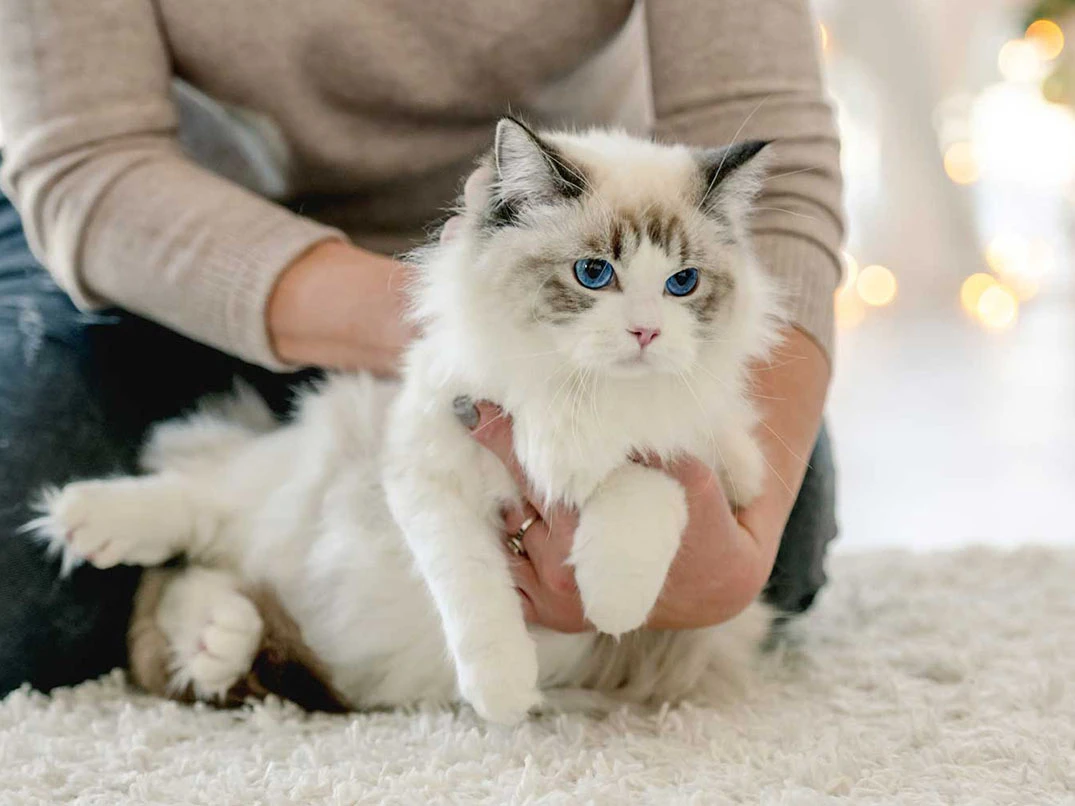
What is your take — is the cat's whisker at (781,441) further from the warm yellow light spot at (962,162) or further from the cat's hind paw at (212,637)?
the warm yellow light spot at (962,162)

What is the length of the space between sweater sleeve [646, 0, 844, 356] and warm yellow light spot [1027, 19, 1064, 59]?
314 cm

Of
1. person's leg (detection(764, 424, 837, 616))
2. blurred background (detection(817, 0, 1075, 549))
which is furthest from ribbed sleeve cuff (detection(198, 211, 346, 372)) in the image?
blurred background (detection(817, 0, 1075, 549))

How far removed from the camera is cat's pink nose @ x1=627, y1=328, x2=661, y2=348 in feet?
3.07

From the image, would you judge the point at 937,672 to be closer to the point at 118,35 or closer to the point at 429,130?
the point at 429,130

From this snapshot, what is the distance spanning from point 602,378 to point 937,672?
22.7 inches

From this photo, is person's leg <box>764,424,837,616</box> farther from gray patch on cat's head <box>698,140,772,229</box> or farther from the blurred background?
the blurred background

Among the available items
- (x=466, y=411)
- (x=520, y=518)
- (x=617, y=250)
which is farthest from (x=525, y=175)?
(x=520, y=518)

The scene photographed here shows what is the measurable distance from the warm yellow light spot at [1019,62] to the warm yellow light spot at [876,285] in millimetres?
1002

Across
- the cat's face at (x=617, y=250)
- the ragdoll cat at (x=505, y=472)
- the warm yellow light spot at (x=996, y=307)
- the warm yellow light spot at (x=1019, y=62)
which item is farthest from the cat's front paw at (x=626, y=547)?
the warm yellow light spot at (x=1019, y=62)

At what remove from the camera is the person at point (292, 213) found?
1.23 meters

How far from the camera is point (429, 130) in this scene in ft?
4.96

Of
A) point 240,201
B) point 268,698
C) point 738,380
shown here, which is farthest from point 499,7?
point 268,698

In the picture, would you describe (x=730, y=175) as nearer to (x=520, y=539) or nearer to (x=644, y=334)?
(x=644, y=334)

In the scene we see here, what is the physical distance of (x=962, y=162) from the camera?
444 centimetres
